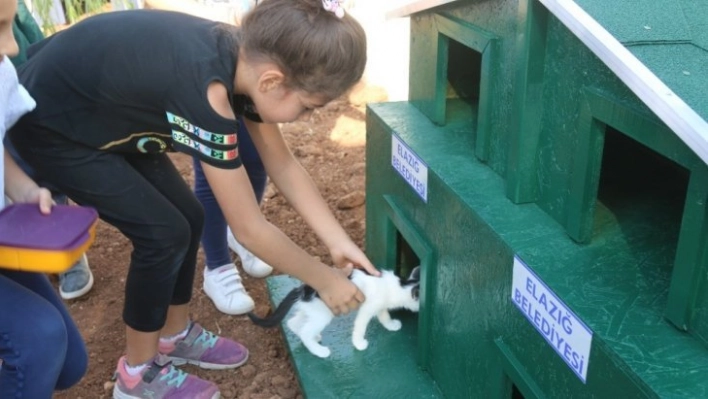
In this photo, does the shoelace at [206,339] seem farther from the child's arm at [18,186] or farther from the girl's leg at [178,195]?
the child's arm at [18,186]

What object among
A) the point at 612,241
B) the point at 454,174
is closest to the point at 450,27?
the point at 454,174

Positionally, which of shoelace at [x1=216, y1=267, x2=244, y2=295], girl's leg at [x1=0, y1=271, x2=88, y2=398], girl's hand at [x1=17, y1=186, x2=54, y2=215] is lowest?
shoelace at [x1=216, y1=267, x2=244, y2=295]

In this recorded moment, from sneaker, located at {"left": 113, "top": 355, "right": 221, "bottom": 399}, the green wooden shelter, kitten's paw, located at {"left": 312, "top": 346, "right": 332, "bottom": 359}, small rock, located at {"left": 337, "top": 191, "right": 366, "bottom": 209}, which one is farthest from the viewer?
small rock, located at {"left": 337, "top": 191, "right": 366, "bottom": 209}

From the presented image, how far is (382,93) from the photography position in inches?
185

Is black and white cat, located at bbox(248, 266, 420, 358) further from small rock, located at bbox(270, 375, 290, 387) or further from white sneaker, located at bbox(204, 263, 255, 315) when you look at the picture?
white sneaker, located at bbox(204, 263, 255, 315)

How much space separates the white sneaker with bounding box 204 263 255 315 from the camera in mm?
2779

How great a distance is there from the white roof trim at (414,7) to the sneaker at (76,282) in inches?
56.4

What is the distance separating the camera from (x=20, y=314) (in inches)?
64.2

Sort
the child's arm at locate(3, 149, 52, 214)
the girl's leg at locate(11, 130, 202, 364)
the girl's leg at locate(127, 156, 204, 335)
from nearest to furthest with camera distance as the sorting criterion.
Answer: the child's arm at locate(3, 149, 52, 214) < the girl's leg at locate(11, 130, 202, 364) < the girl's leg at locate(127, 156, 204, 335)

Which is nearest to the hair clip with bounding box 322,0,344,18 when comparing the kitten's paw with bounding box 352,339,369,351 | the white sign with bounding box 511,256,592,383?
the white sign with bounding box 511,256,592,383

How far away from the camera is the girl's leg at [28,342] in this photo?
1.61 m

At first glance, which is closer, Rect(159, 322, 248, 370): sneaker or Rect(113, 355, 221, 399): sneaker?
Rect(113, 355, 221, 399): sneaker

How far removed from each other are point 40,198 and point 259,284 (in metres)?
1.37

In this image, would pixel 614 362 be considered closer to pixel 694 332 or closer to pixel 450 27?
pixel 694 332
